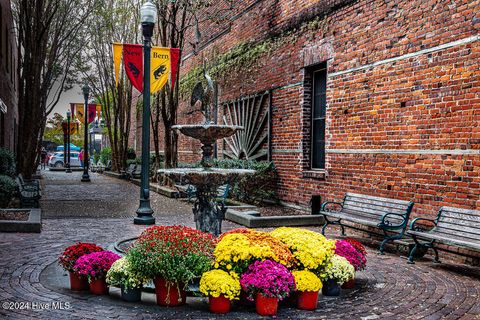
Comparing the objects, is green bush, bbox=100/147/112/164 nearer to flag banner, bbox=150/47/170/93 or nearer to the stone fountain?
flag banner, bbox=150/47/170/93

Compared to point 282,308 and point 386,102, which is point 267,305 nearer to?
point 282,308

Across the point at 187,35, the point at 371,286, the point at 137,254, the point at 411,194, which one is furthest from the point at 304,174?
the point at 187,35

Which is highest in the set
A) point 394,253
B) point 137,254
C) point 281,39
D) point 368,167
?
point 281,39

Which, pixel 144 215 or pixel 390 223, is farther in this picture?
pixel 144 215

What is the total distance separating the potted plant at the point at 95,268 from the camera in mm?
5523

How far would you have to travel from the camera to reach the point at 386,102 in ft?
30.8

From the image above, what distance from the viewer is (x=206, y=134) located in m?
7.40

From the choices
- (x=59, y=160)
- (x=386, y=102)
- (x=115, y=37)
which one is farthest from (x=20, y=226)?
(x=59, y=160)

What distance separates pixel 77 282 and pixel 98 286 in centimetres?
29

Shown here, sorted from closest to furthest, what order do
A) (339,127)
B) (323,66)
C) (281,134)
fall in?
(339,127), (323,66), (281,134)

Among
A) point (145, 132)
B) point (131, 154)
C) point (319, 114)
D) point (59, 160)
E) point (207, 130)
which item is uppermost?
point (319, 114)

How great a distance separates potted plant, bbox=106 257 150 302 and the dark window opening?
753 centimetres

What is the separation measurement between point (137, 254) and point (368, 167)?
595 cm

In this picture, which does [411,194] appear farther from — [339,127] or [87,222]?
[87,222]
